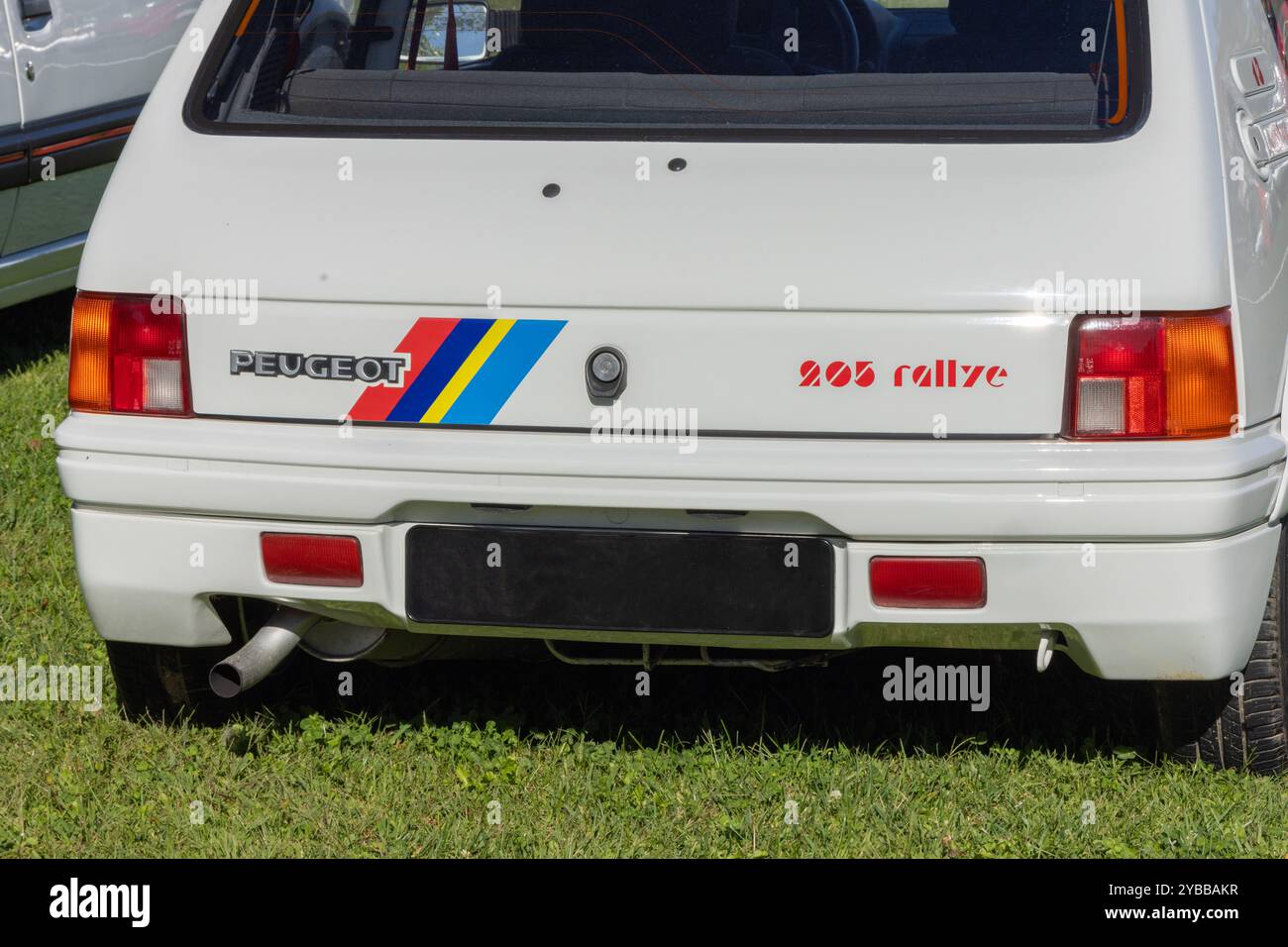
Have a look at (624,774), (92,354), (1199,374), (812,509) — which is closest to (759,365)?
(812,509)

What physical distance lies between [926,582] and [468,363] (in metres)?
0.85

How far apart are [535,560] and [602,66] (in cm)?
109

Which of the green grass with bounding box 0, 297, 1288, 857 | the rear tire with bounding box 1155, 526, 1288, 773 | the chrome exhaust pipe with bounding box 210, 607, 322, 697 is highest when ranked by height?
Answer: the chrome exhaust pipe with bounding box 210, 607, 322, 697

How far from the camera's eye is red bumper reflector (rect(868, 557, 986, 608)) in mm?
2641

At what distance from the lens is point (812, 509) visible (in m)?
2.61

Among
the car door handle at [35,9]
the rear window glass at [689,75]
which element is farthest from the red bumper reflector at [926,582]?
the car door handle at [35,9]

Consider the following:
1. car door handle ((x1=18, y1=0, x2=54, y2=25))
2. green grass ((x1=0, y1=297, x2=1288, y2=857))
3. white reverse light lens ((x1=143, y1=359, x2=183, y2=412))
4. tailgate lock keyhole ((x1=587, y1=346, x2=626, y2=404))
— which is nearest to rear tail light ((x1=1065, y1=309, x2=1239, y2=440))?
tailgate lock keyhole ((x1=587, y1=346, x2=626, y2=404))

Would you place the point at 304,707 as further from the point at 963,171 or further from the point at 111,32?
the point at 111,32

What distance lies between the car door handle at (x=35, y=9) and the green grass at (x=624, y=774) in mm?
A: 2968

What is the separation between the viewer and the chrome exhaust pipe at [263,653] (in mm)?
2842

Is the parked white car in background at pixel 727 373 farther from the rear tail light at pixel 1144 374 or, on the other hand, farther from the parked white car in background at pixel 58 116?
the parked white car in background at pixel 58 116

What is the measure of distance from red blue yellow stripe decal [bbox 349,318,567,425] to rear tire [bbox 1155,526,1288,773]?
55.4 inches

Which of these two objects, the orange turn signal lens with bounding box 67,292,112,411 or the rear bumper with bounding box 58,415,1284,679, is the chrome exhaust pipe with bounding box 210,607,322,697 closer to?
the rear bumper with bounding box 58,415,1284,679

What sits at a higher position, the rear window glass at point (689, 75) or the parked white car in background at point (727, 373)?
the rear window glass at point (689, 75)
